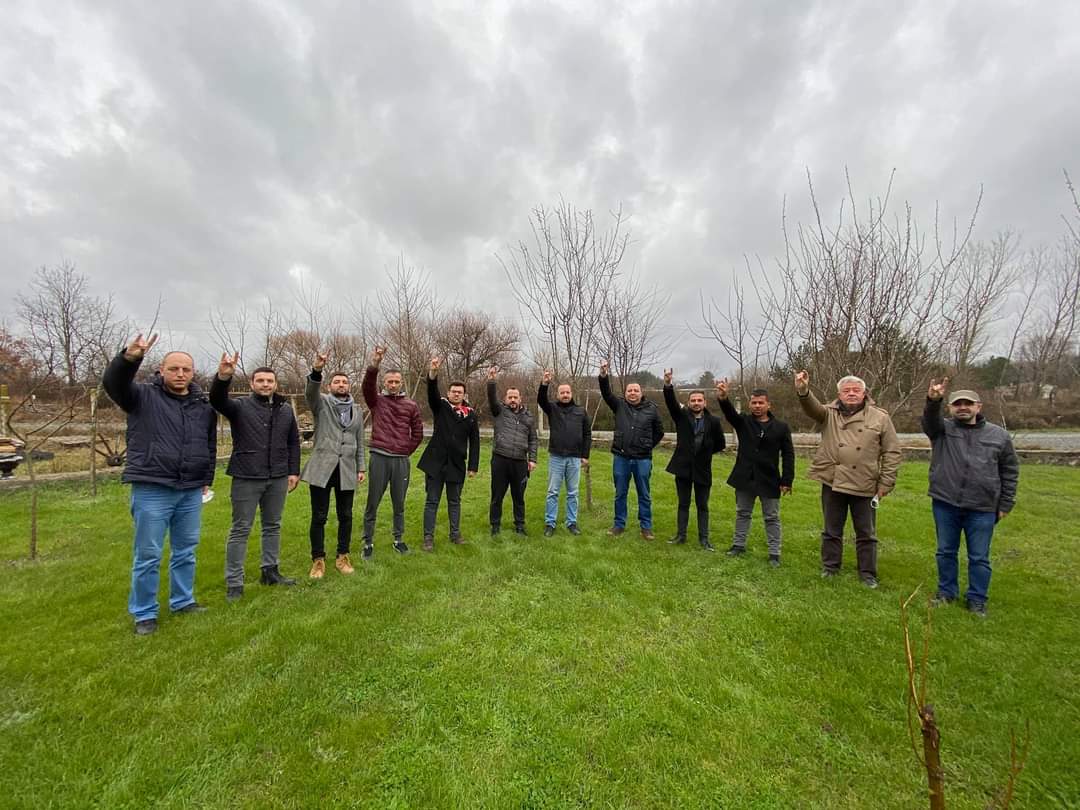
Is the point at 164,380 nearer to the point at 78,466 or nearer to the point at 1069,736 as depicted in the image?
the point at 1069,736

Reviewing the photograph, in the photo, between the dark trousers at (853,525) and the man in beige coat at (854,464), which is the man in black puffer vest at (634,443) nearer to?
the man in beige coat at (854,464)

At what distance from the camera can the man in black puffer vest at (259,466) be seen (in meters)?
4.16

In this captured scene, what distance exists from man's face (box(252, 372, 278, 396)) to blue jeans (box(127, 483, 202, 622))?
37.7 inches

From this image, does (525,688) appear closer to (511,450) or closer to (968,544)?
(511,450)

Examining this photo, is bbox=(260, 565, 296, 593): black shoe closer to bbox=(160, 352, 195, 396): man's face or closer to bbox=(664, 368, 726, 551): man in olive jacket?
bbox=(160, 352, 195, 396): man's face

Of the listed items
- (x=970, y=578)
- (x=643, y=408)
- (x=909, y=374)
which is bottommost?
(x=970, y=578)

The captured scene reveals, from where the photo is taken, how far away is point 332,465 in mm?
4703

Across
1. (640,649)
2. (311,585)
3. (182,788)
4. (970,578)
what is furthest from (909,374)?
(182,788)

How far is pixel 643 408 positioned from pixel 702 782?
4.17 m

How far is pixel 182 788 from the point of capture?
2.27 meters

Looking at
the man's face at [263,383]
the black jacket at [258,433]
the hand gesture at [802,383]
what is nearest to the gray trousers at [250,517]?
the black jacket at [258,433]

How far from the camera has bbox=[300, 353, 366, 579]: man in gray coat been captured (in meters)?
4.66

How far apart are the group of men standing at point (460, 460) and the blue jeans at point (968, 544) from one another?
0.01 meters

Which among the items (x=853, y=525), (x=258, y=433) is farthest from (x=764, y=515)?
(x=258, y=433)
